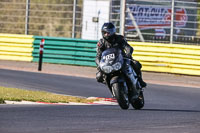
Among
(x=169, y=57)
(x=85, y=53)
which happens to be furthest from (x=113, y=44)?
(x=85, y=53)

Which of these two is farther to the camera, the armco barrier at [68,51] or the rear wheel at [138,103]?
the armco barrier at [68,51]

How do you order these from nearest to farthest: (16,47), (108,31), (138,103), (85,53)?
1. (108,31)
2. (138,103)
3. (85,53)
4. (16,47)

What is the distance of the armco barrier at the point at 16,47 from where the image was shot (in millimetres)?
23000

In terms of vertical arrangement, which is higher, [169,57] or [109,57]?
[109,57]

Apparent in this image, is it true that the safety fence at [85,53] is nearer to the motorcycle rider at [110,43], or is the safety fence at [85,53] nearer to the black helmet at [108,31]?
the motorcycle rider at [110,43]

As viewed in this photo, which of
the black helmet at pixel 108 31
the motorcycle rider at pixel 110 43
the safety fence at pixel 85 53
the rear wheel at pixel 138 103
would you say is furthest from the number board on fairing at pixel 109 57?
the safety fence at pixel 85 53

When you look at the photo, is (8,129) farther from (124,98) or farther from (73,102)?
(73,102)

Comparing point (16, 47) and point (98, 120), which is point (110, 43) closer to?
point (98, 120)

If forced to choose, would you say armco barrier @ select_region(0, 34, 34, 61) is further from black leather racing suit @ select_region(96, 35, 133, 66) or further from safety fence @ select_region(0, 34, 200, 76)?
black leather racing suit @ select_region(96, 35, 133, 66)

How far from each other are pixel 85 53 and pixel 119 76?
1229 cm

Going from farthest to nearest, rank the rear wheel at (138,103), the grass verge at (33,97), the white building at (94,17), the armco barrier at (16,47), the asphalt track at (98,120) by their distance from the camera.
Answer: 1. the white building at (94,17)
2. the armco barrier at (16,47)
3. the grass verge at (33,97)
4. the rear wheel at (138,103)
5. the asphalt track at (98,120)

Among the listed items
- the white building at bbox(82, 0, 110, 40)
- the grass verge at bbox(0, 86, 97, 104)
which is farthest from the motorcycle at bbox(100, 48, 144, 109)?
the white building at bbox(82, 0, 110, 40)

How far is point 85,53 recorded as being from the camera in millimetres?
21984

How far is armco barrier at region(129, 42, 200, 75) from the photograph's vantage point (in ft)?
65.5
